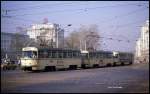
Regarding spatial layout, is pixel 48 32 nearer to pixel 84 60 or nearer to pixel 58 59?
pixel 84 60

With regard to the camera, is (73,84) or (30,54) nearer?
(73,84)

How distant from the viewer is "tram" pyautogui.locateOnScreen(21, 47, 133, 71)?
34.1 m

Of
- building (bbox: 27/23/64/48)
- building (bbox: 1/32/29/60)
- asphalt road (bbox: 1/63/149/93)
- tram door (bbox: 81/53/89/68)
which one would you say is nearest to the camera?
asphalt road (bbox: 1/63/149/93)

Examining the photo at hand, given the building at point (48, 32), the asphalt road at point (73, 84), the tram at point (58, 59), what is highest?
the building at point (48, 32)

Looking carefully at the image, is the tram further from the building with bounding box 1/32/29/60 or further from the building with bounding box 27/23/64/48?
the building with bounding box 1/32/29/60

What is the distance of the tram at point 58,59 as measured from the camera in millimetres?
34094

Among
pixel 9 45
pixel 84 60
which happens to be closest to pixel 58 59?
pixel 84 60

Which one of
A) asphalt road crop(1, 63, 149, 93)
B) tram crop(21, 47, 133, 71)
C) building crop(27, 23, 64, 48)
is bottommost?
asphalt road crop(1, 63, 149, 93)

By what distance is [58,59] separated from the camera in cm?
3700

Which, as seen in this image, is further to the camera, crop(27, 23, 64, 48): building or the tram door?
crop(27, 23, 64, 48): building

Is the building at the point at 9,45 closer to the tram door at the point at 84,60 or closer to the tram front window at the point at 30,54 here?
the tram door at the point at 84,60

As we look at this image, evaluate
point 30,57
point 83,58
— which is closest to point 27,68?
point 30,57

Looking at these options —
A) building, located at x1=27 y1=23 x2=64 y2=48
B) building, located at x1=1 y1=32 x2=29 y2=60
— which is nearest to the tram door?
building, located at x1=27 y1=23 x2=64 y2=48

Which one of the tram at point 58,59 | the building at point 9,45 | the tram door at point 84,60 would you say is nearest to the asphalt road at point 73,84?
the tram at point 58,59
